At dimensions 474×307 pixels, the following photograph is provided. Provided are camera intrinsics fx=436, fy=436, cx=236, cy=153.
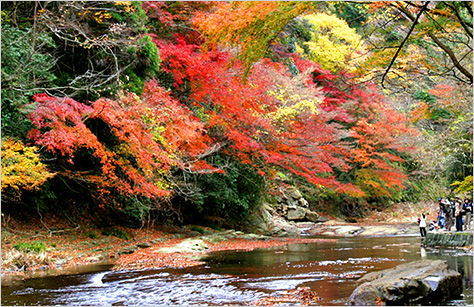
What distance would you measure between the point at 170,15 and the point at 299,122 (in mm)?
7192

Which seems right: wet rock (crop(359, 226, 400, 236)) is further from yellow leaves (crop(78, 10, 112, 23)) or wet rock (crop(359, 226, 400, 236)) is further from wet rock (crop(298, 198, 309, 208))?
yellow leaves (crop(78, 10, 112, 23))

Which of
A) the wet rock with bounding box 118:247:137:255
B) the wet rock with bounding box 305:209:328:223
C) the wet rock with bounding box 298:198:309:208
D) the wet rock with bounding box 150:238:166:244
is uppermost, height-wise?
the wet rock with bounding box 118:247:137:255

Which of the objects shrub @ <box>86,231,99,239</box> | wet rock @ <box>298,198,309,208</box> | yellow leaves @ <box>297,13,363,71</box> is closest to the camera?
shrub @ <box>86,231,99,239</box>

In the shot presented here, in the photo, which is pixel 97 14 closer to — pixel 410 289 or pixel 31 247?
pixel 31 247

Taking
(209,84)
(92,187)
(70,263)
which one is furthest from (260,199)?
(70,263)

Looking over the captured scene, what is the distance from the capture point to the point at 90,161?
Answer: 13500 millimetres

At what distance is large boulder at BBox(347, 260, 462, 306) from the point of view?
622 centimetres

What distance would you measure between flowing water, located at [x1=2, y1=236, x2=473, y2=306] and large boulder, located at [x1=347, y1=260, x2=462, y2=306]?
0.67 feet

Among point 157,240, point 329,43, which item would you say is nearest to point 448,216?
point 157,240

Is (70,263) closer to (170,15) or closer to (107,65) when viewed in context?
(107,65)

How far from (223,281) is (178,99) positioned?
828 cm

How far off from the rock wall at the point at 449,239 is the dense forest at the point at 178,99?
10.1ft

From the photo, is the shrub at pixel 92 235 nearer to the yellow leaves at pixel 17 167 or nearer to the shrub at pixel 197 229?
the yellow leaves at pixel 17 167

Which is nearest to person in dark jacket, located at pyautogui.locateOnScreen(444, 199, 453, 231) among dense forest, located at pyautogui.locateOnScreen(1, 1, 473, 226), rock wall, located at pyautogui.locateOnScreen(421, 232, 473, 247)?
rock wall, located at pyautogui.locateOnScreen(421, 232, 473, 247)
